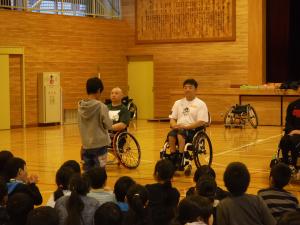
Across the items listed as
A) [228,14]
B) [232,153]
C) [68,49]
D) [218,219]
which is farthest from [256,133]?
[218,219]

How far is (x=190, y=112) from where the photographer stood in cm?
829

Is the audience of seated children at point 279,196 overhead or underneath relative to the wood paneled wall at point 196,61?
underneath

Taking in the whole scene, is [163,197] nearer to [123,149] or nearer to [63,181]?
[63,181]

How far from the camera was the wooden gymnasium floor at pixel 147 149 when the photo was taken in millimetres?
7910

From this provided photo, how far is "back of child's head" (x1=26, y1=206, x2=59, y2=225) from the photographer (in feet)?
10.7

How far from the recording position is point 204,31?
1734 centimetres

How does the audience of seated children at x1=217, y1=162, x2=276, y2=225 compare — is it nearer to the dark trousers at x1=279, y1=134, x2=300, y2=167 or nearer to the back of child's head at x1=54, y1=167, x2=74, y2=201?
the back of child's head at x1=54, y1=167, x2=74, y2=201

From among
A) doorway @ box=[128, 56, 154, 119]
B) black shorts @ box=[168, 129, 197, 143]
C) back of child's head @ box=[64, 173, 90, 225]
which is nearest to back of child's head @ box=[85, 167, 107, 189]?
back of child's head @ box=[64, 173, 90, 225]

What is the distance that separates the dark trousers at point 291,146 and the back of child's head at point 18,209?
450 centimetres

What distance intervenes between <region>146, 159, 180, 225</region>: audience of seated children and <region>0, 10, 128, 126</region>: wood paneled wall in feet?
38.6

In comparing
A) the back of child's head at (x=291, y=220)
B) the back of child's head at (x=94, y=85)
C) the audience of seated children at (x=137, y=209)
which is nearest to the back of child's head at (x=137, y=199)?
the audience of seated children at (x=137, y=209)

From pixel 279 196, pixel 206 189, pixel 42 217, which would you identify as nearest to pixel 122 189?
pixel 206 189

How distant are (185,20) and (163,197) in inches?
538

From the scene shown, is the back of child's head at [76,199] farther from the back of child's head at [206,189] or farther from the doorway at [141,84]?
the doorway at [141,84]
